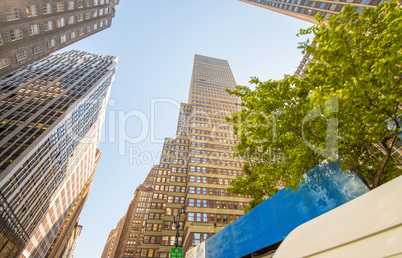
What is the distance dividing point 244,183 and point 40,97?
79.9 m

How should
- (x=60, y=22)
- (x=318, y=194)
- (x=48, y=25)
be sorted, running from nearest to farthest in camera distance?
(x=318, y=194) → (x=48, y=25) → (x=60, y=22)

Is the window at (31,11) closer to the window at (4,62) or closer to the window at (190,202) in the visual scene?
the window at (4,62)

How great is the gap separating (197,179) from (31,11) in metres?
48.7

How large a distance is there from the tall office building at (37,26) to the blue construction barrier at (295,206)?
46352 mm

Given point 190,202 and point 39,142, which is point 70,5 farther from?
point 190,202

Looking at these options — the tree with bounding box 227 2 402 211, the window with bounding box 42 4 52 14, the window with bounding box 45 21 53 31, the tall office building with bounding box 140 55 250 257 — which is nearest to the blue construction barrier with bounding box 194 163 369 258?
the tree with bounding box 227 2 402 211

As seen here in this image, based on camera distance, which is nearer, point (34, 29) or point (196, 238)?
point (196, 238)

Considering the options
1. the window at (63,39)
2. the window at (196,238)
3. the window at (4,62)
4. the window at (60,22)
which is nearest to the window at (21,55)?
the window at (4,62)

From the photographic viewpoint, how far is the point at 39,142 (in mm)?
47500

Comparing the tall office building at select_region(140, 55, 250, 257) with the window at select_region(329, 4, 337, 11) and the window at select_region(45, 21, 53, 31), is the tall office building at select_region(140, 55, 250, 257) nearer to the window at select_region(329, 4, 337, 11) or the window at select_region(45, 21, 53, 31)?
the window at select_region(329, 4, 337, 11)

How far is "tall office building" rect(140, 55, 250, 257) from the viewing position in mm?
36469

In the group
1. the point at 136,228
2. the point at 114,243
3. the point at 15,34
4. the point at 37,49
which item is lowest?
the point at 136,228

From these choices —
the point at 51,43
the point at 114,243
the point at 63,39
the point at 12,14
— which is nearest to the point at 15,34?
the point at 12,14

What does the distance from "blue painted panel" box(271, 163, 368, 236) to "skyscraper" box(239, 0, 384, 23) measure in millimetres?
35355
